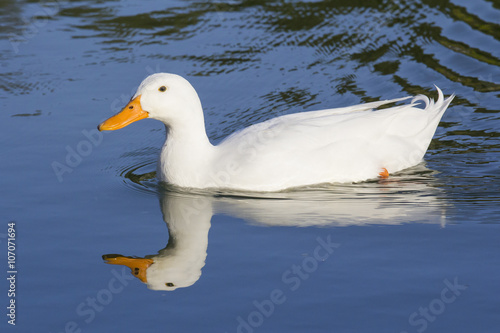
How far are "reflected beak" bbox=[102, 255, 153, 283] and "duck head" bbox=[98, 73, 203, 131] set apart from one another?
5.94 ft

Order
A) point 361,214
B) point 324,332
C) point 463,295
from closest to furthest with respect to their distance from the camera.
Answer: point 324,332 → point 463,295 → point 361,214

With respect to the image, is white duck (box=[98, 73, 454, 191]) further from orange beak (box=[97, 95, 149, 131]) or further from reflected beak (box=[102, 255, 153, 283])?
reflected beak (box=[102, 255, 153, 283])

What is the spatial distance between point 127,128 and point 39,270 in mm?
4103

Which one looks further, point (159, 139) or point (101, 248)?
point (159, 139)

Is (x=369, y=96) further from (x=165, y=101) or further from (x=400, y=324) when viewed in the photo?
(x=400, y=324)

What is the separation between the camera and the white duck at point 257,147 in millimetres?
8023

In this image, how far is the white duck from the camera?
8023 millimetres

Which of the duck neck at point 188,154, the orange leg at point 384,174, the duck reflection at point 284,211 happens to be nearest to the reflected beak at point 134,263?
the duck reflection at point 284,211

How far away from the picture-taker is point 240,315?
564 centimetres

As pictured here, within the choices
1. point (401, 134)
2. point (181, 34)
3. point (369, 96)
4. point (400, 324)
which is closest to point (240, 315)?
point (400, 324)

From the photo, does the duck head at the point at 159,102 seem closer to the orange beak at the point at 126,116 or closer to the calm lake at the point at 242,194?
the orange beak at the point at 126,116

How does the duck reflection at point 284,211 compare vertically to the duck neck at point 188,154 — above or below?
below

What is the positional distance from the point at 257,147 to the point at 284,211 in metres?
0.79

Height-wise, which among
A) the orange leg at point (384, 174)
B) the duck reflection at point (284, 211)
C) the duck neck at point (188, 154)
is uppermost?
the duck neck at point (188, 154)
